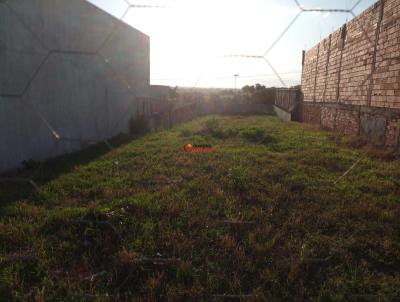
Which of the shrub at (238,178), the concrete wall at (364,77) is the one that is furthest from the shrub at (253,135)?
the shrub at (238,178)

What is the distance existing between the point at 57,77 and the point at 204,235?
3.28 metres

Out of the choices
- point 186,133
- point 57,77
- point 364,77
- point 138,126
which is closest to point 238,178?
point 57,77

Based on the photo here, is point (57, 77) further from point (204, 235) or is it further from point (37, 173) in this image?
point (204, 235)

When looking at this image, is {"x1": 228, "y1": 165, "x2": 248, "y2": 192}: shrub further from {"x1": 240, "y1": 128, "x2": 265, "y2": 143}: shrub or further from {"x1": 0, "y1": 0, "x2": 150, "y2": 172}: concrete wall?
{"x1": 240, "y1": 128, "x2": 265, "y2": 143}: shrub

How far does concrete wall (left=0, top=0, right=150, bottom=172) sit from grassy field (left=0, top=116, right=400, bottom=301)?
0.88 meters

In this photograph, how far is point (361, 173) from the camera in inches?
112

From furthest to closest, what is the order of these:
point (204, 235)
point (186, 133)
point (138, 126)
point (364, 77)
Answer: point (138, 126) < point (186, 133) < point (364, 77) < point (204, 235)

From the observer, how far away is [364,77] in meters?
4.75

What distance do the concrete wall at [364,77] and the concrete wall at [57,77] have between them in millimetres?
4060

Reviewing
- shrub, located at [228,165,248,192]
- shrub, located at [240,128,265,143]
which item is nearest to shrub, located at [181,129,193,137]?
shrub, located at [240,128,265,143]

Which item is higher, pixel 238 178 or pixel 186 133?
pixel 186 133

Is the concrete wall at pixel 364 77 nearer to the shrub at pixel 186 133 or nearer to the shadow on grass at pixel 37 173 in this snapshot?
the shrub at pixel 186 133

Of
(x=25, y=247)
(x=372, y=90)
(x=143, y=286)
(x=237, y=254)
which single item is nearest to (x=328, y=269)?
(x=237, y=254)

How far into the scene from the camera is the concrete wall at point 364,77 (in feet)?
12.6
